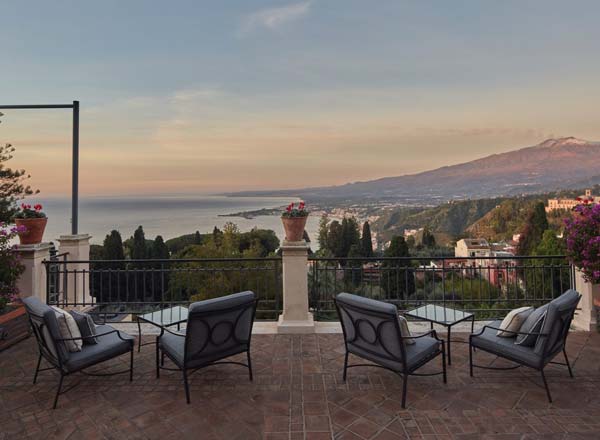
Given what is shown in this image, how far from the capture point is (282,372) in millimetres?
3457

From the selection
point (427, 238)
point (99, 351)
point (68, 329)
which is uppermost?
point (427, 238)

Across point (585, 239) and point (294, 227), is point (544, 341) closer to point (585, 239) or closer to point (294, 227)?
point (585, 239)

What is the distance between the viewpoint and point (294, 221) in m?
4.81

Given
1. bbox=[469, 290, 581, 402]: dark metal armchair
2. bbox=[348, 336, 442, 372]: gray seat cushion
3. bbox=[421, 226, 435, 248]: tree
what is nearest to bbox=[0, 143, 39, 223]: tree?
bbox=[348, 336, 442, 372]: gray seat cushion

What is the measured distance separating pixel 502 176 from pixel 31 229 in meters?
30.6

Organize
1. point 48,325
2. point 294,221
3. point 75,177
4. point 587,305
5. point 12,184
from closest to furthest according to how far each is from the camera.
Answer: point 48,325
point 587,305
point 294,221
point 75,177
point 12,184

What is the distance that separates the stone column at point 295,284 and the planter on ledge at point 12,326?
3430mm

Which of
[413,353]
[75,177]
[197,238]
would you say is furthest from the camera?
[197,238]

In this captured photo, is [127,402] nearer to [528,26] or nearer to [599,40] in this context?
[528,26]

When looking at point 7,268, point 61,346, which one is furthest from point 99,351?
point 7,268

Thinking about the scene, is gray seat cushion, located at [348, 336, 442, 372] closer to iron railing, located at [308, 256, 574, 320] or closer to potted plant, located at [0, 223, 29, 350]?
iron railing, located at [308, 256, 574, 320]

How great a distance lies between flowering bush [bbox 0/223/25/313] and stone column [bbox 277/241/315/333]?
3421mm

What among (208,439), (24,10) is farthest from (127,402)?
(24,10)

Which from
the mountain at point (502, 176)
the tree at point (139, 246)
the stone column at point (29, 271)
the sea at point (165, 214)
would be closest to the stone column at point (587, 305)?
the sea at point (165, 214)
